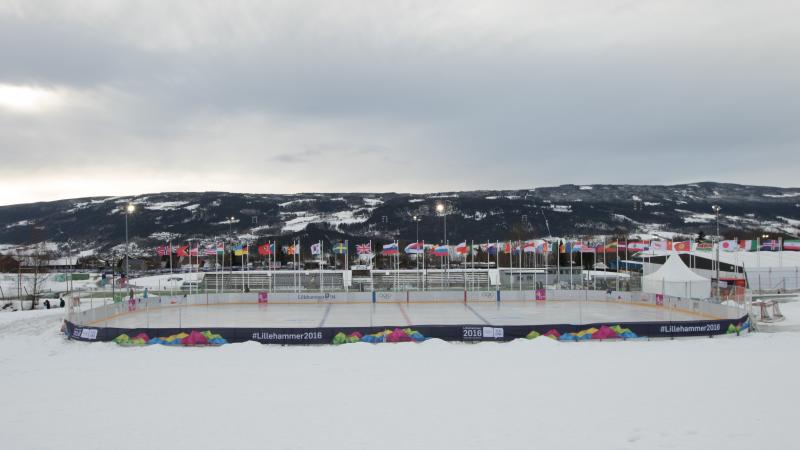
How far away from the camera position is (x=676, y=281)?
47844 mm

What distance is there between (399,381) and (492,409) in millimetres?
4462

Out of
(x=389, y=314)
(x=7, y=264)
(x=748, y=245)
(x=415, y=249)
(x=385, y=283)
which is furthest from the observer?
(x=7, y=264)

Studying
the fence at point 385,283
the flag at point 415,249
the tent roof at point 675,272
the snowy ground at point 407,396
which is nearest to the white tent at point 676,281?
the tent roof at point 675,272

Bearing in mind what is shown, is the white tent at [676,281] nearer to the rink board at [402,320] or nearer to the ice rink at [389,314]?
the rink board at [402,320]

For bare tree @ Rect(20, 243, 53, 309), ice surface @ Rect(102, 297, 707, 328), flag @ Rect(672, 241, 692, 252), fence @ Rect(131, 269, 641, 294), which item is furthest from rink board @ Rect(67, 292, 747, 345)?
bare tree @ Rect(20, 243, 53, 309)

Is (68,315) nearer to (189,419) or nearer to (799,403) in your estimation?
(189,419)

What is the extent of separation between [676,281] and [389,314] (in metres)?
25.1

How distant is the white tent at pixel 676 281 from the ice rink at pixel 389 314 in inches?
198

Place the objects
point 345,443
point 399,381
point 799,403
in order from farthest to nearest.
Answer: point 399,381, point 799,403, point 345,443

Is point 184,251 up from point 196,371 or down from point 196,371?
up

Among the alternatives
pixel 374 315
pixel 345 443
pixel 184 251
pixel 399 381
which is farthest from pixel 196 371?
pixel 184 251

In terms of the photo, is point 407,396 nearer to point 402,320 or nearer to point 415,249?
point 402,320

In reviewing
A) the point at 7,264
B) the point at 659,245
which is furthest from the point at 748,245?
the point at 7,264

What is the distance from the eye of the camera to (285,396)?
17234 mm
